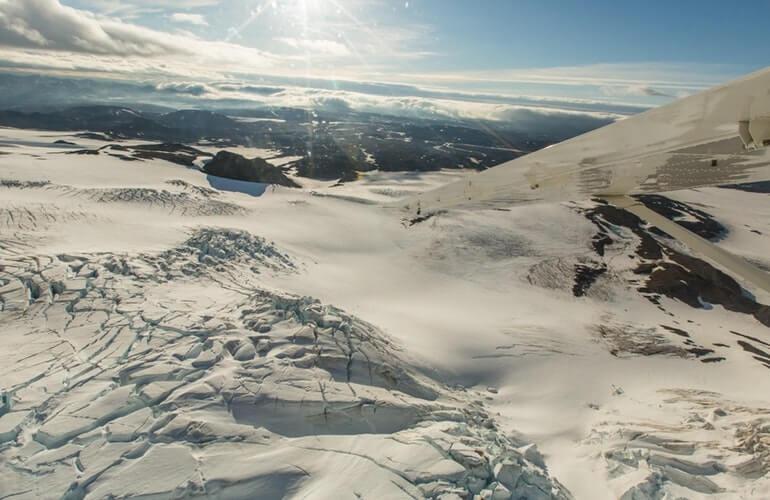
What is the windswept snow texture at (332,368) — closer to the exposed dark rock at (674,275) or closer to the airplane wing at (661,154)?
the exposed dark rock at (674,275)

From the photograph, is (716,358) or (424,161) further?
(424,161)

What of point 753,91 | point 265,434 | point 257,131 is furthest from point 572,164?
point 257,131

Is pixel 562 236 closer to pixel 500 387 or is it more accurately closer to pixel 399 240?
pixel 399 240

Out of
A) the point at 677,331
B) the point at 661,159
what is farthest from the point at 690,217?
the point at 661,159

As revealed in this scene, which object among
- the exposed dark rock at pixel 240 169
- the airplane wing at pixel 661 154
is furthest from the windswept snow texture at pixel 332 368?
the exposed dark rock at pixel 240 169

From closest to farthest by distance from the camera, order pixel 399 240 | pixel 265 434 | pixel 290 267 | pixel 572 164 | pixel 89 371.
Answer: pixel 572 164 → pixel 265 434 → pixel 89 371 → pixel 290 267 → pixel 399 240

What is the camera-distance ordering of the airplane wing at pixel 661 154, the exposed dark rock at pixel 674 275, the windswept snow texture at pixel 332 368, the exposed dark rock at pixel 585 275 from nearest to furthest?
the airplane wing at pixel 661 154 → the windswept snow texture at pixel 332 368 → the exposed dark rock at pixel 674 275 → the exposed dark rock at pixel 585 275
